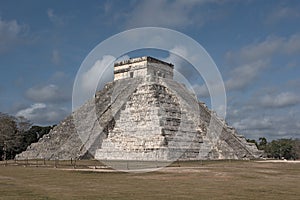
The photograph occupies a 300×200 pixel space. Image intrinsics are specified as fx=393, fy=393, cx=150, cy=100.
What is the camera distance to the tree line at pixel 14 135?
4591 centimetres

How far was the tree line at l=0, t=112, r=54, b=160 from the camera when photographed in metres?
45.9

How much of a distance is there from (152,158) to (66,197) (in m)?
18.9

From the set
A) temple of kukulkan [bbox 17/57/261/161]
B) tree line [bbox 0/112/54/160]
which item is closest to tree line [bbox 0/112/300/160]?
tree line [bbox 0/112/54/160]

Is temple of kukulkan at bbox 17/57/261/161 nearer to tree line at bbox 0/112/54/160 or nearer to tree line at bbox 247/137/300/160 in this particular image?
tree line at bbox 0/112/54/160

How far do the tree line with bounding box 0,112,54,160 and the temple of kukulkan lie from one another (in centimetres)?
896

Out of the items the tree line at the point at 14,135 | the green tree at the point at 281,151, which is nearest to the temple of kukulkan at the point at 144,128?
the tree line at the point at 14,135

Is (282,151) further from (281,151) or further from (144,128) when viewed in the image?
(144,128)

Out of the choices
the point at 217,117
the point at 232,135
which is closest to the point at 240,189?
the point at 232,135

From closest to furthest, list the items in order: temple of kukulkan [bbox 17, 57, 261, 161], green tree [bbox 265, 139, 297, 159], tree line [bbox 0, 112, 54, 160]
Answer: temple of kukulkan [bbox 17, 57, 261, 161], tree line [bbox 0, 112, 54, 160], green tree [bbox 265, 139, 297, 159]

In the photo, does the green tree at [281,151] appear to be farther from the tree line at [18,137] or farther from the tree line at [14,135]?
the tree line at [14,135]

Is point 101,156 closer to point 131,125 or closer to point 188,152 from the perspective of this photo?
point 131,125

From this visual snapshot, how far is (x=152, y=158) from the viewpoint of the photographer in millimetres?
30297

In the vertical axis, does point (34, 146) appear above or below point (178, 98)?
below

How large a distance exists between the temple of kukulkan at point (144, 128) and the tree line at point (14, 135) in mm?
8964
